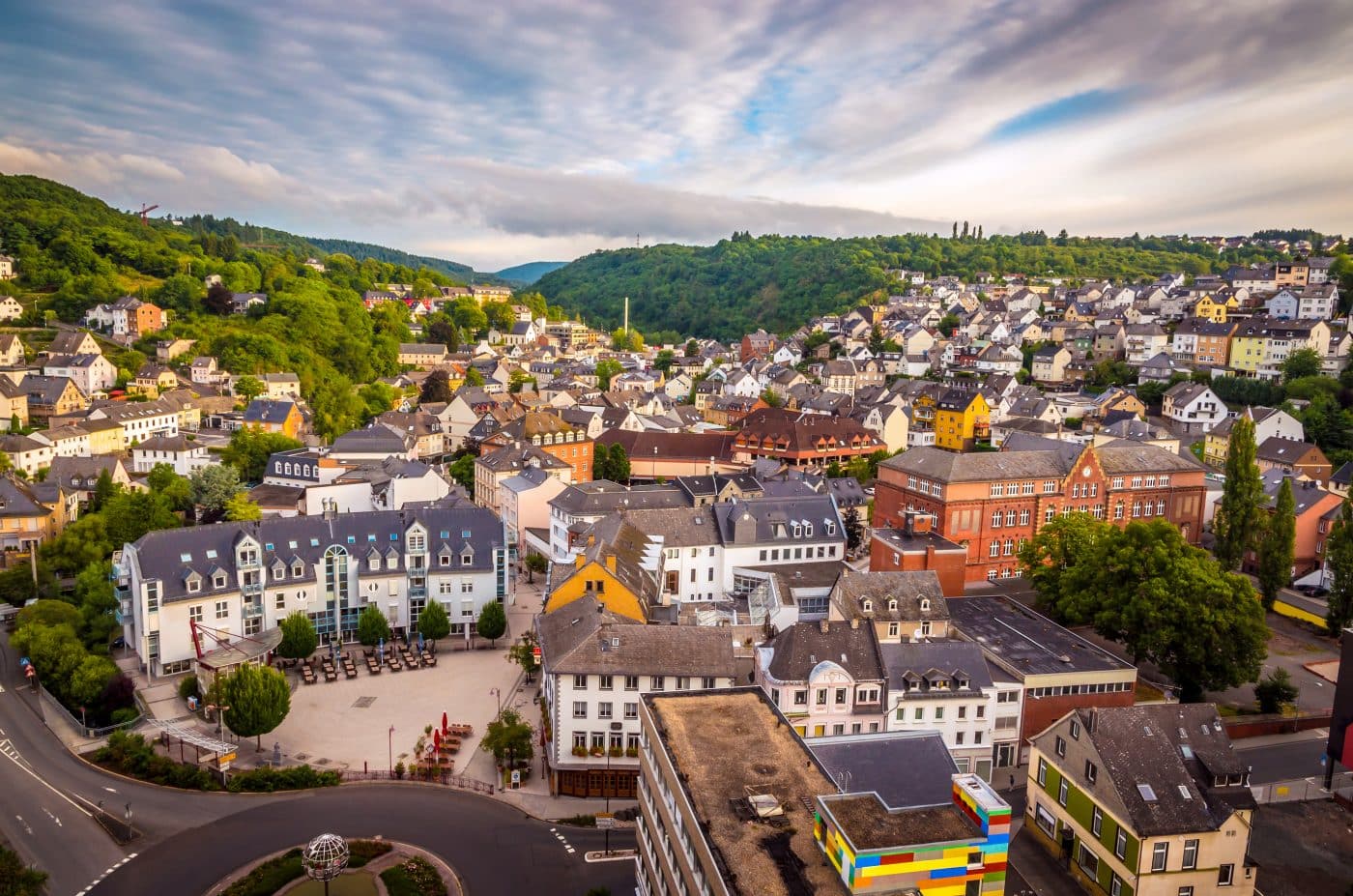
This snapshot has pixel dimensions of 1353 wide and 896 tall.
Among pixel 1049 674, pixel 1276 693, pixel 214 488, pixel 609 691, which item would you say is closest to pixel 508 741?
pixel 609 691

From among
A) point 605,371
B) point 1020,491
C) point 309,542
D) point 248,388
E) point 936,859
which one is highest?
point 605,371

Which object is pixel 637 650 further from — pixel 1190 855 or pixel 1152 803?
pixel 1190 855

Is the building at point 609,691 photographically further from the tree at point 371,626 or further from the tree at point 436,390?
the tree at point 436,390

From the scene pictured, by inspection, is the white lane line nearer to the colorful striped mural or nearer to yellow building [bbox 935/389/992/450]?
the colorful striped mural

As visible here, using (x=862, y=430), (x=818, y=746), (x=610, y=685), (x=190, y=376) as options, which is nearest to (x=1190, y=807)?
(x=818, y=746)

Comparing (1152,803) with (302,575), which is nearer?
(1152,803)

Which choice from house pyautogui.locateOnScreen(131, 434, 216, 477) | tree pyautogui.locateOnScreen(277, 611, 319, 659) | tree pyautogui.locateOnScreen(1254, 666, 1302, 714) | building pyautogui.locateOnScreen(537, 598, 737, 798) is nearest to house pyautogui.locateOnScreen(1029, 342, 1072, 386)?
tree pyautogui.locateOnScreen(1254, 666, 1302, 714)

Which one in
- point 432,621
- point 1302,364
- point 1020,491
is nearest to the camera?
point 432,621
